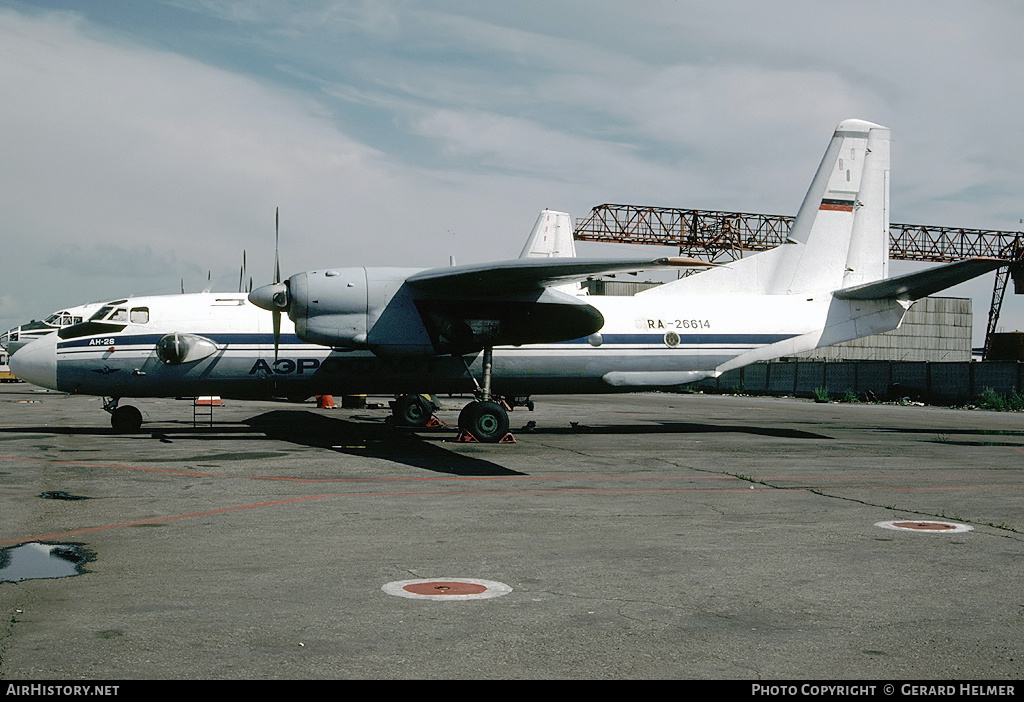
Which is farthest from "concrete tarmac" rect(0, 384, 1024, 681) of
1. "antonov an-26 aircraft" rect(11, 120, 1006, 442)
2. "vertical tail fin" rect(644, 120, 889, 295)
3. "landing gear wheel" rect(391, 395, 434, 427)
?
"vertical tail fin" rect(644, 120, 889, 295)

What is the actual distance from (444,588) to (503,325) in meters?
15.4

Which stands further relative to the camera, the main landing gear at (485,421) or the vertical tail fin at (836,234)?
the vertical tail fin at (836,234)

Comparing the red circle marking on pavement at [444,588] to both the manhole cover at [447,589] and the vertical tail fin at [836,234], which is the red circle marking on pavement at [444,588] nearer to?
the manhole cover at [447,589]

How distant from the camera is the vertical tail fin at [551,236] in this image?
41688mm

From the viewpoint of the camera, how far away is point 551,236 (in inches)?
1652

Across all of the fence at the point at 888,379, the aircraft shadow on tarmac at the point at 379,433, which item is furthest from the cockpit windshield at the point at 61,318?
the fence at the point at 888,379

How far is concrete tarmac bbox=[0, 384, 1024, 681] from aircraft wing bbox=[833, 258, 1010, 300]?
542cm

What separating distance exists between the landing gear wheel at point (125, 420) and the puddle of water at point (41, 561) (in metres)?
16.2

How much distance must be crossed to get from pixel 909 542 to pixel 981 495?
4.97 meters

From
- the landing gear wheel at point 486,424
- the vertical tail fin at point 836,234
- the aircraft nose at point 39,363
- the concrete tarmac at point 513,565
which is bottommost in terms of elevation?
the concrete tarmac at point 513,565

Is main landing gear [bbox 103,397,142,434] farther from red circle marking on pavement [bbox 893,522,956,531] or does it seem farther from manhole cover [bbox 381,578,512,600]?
red circle marking on pavement [bbox 893,522,956,531]

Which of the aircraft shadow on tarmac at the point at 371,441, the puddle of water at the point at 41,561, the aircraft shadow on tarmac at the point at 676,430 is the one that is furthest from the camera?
the aircraft shadow on tarmac at the point at 676,430

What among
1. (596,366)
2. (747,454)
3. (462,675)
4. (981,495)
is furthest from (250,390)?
(462,675)

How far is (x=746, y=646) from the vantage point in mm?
6121
